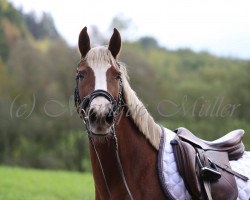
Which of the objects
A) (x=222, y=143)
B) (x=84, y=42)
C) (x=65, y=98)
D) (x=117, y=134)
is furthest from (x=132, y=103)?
(x=65, y=98)

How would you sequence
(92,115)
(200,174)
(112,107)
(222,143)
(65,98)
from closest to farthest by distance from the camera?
(92,115)
(112,107)
(200,174)
(222,143)
(65,98)

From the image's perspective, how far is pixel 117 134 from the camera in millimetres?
4117

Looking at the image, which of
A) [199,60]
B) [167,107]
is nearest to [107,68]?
[167,107]

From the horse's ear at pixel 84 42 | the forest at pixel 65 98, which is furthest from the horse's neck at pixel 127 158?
the forest at pixel 65 98

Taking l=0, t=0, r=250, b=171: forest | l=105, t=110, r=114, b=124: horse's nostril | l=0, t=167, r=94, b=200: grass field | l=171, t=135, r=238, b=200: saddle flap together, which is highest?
l=0, t=0, r=250, b=171: forest

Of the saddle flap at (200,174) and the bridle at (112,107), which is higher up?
the bridle at (112,107)

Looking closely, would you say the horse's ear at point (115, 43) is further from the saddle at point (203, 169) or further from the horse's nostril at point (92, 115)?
the saddle at point (203, 169)

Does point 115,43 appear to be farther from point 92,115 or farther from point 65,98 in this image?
point 65,98

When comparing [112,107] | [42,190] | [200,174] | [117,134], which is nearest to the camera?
[112,107]

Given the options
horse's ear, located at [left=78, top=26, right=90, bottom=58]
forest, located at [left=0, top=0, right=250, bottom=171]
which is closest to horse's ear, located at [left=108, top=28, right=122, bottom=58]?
horse's ear, located at [left=78, top=26, right=90, bottom=58]

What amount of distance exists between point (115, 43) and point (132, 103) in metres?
0.57

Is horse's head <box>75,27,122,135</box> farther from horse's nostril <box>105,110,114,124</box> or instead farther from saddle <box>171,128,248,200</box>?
saddle <box>171,128,248,200</box>

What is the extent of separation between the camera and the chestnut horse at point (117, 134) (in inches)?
155

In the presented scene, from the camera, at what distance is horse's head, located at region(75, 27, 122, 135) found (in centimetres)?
369
